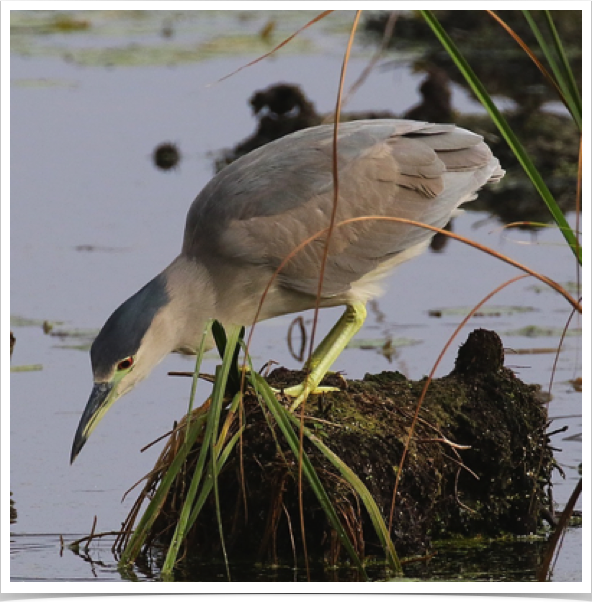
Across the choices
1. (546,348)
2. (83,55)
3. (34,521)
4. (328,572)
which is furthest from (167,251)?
(83,55)

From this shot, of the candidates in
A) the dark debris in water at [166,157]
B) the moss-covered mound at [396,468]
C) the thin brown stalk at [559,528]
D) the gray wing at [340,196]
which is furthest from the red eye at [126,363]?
the dark debris in water at [166,157]

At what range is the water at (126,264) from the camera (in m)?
6.43

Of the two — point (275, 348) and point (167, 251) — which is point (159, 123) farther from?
point (275, 348)

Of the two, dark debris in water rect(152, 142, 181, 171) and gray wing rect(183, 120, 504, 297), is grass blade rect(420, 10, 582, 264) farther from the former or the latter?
dark debris in water rect(152, 142, 181, 171)

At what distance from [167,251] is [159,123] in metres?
5.37

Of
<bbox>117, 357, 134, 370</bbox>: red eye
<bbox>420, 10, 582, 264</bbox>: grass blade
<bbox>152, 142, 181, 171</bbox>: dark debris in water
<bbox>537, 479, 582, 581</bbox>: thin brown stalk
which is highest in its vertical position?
<bbox>152, 142, 181, 171</bbox>: dark debris in water

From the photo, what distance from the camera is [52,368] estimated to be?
8125 mm

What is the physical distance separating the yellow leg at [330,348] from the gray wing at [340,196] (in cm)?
22

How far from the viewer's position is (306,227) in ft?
21.7

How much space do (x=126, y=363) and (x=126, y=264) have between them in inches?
172

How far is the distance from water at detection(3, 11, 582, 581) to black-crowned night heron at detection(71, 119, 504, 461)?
854 millimetres

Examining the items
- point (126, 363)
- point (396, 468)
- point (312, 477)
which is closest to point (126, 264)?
point (126, 363)

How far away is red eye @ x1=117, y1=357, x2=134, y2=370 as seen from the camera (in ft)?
19.3

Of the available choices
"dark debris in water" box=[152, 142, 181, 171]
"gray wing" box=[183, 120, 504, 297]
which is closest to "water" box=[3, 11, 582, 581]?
"dark debris in water" box=[152, 142, 181, 171]
